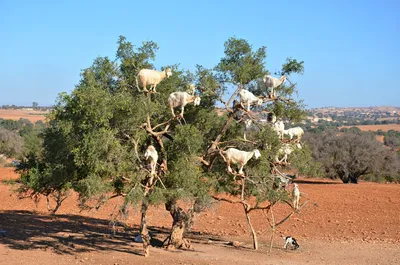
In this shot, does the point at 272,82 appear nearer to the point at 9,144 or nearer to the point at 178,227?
the point at 178,227

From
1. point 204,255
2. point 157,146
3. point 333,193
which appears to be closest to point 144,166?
point 157,146

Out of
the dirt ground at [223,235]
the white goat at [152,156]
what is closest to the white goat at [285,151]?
the dirt ground at [223,235]

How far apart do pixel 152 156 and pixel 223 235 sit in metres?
7.95

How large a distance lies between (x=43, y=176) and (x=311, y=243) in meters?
9.14

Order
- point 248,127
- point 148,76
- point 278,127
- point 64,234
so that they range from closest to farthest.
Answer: point 148,76 → point 278,127 → point 248,127 → point 64,234

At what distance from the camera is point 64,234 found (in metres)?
16.0

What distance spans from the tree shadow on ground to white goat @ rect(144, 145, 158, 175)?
2.84m

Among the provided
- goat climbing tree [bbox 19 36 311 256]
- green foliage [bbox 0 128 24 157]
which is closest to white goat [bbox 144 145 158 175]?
goat climbing tree [bbox 19 36 311 256]

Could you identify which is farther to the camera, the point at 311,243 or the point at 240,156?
the point at 311,243

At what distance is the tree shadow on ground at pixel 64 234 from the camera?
13883mm

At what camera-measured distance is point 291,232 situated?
18.4 metres

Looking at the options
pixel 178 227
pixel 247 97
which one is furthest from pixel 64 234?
pixel 247 97

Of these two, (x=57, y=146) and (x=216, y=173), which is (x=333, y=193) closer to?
(x=216, y=173)

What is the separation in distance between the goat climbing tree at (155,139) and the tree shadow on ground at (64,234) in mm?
1735
